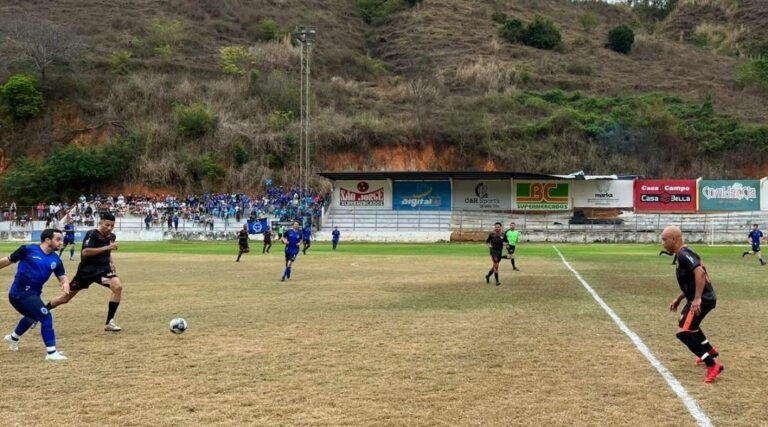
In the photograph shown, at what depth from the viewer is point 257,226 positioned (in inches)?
2301

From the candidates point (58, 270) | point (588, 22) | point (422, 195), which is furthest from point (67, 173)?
point (588, 22)

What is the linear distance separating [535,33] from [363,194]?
59.3 meters

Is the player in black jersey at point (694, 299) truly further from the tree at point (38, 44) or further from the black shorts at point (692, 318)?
the tree at point (38, 44)

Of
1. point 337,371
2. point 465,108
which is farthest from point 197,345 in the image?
point 465,108

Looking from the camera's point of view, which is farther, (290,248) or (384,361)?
(290,248)

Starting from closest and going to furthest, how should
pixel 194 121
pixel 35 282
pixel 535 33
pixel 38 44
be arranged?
pixel 35 282
pixel 194 121
pixel 38 44
pixel 535 33

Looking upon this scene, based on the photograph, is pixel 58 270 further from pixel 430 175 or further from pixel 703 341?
pixel 430 175

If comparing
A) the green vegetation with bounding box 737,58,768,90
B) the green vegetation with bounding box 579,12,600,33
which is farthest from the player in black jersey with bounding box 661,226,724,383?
the green vegetation with bounding box 579,12,600,33

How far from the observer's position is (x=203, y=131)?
7719 centimetres

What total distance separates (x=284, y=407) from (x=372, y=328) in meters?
5.19

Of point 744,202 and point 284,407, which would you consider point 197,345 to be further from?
point 744,202

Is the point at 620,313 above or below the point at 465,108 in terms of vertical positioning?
below

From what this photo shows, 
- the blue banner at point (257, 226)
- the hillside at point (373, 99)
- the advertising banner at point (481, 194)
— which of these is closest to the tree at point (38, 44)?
the hillside at point (373, 99)

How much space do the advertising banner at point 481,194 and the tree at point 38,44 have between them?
50.4 m
